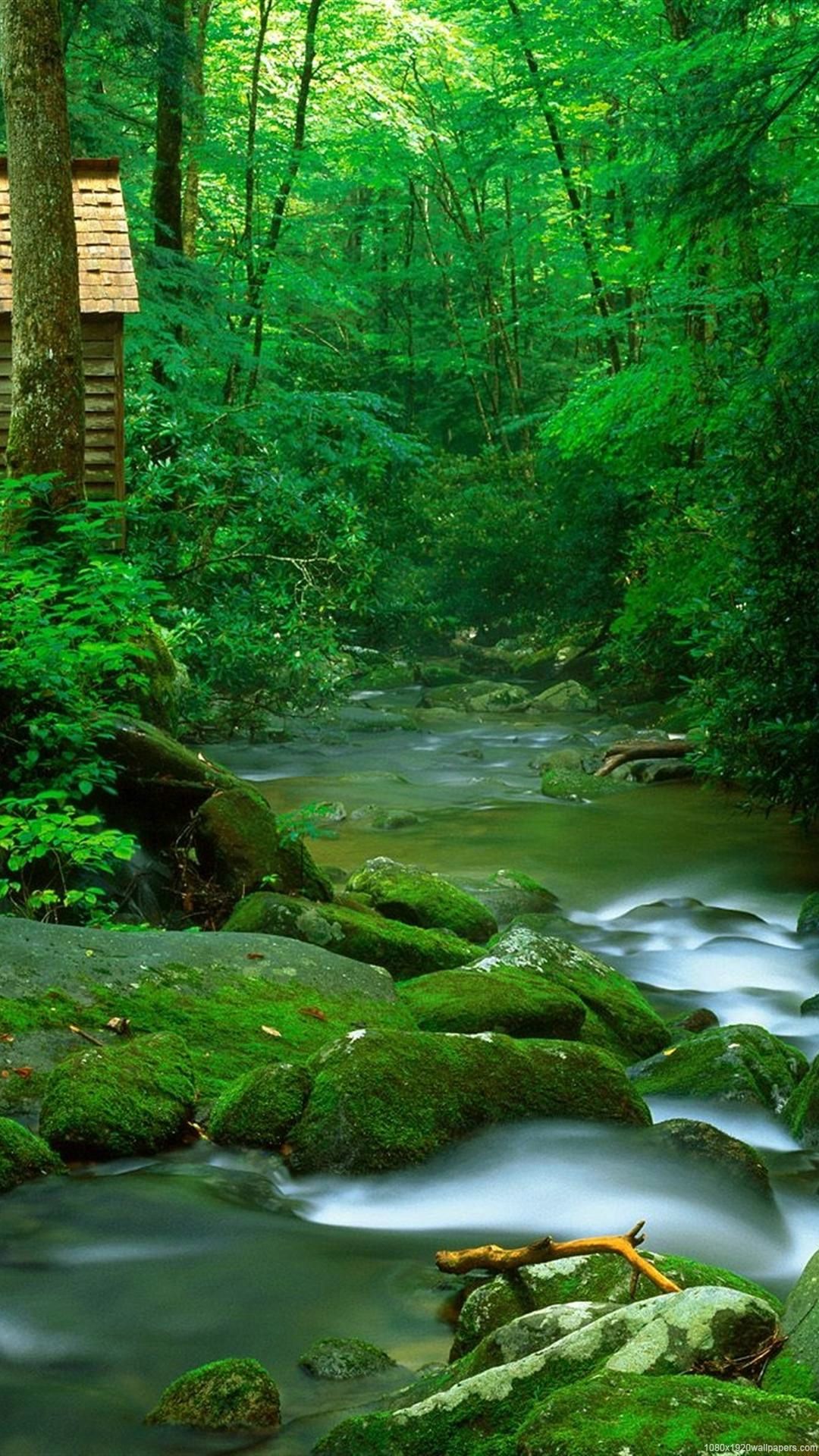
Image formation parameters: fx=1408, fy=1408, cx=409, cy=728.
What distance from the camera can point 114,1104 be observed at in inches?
197

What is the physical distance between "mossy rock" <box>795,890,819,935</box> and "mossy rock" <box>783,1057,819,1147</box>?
456 cm

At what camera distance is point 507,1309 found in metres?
3.52

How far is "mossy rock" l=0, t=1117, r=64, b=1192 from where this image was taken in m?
4.63

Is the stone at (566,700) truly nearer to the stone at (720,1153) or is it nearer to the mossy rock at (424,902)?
the mossy rock at (424,902)

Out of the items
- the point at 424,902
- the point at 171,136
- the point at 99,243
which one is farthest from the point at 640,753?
the point at 171,136

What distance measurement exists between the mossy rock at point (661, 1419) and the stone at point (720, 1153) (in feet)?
9.60

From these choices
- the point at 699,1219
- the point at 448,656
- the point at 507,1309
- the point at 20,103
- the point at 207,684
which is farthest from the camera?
the point at 448,656

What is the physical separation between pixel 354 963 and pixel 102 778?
201 centimetres

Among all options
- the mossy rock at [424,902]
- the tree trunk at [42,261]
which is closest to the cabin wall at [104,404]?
the tree trunk at [42,261]

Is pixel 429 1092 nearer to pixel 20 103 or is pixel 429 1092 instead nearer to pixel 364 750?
pixel 20 103

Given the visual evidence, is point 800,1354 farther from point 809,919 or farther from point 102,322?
point 102,322

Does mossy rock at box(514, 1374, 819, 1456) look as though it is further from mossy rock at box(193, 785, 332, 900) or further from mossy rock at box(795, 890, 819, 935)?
mossy rock at box(795, 890, 819, 935)

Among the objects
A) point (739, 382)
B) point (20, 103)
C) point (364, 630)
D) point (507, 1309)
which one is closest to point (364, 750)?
point (364, 630)

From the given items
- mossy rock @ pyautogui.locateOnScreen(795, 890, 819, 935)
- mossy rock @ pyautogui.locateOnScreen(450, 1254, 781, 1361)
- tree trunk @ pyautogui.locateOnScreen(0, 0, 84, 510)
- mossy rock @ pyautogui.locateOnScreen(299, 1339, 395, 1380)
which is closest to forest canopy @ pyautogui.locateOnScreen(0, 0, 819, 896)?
mossy rock @ pyautogui.locateOnScreen(795, 890, 819, 935)
